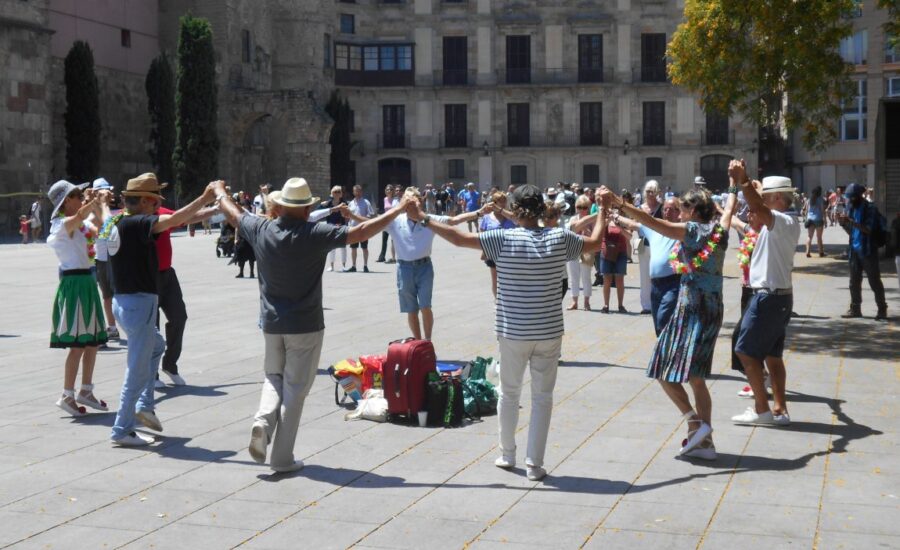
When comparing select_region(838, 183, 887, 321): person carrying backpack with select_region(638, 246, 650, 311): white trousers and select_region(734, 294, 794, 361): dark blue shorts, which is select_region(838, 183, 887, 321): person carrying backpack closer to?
select_region(638, 246, 650, 311): white trousers

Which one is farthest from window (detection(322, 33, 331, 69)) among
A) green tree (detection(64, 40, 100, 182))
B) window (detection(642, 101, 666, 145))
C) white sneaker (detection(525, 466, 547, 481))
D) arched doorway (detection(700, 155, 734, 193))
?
white sneaker (detection(525, 466, 547, 481))

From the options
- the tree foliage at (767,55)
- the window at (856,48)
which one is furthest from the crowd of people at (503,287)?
the window at (856,48)

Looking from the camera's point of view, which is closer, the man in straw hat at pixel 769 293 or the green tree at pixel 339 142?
the man in straw hat at pixel 769 293

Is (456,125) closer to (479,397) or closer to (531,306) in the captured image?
(479,397)

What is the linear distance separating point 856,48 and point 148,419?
169 feet

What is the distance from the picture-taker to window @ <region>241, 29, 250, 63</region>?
5031 cm

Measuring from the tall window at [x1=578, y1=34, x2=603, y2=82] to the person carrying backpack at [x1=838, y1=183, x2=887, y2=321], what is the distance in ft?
144

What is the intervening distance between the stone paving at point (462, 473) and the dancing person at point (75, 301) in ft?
0.87

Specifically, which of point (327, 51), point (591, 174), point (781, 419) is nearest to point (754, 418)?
point (781, 419)

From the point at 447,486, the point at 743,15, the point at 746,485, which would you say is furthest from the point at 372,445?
the point at 743,15

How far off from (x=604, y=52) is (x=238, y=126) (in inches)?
770

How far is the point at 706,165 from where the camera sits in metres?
57.8

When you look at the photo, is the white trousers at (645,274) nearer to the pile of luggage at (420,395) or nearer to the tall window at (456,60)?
the pile of luggage at (420,395)

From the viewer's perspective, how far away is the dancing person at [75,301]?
8.70m
